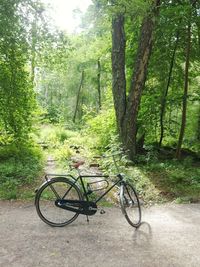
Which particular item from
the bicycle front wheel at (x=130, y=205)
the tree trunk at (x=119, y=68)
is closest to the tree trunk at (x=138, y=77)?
the tree trunk at (x=119, y=68)

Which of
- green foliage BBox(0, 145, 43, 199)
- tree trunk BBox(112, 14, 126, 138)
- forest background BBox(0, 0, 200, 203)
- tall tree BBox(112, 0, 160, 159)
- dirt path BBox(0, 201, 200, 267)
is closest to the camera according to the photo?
dirt path BBox(0, 201, 200, 267)

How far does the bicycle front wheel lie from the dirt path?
142 millimetres

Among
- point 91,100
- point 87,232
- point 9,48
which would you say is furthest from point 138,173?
point 91,100

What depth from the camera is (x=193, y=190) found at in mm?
9258

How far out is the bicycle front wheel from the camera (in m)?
6.25

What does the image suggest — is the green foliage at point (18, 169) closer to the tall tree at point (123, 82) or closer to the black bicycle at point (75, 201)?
the black bicycle at point (75, 201)

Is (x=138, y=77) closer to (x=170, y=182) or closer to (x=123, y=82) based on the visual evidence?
(x=123, y=82)

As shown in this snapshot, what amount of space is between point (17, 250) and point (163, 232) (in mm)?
2496

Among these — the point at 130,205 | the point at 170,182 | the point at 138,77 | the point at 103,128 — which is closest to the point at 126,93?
the point at 138,77

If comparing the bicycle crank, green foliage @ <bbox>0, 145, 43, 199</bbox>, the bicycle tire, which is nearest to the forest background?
green foliage @ <bbox>0, 145, 43, 199</bbox>

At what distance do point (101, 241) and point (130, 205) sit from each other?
100 cm

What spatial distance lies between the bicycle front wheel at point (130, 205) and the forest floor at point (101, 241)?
0.14 metres

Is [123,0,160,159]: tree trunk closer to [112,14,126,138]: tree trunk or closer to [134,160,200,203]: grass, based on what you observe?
[112,14,126,138]: tree trunk

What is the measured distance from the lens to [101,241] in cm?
567
